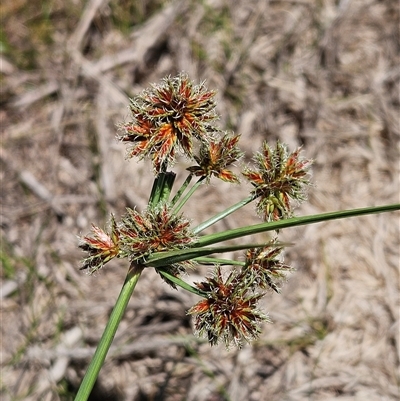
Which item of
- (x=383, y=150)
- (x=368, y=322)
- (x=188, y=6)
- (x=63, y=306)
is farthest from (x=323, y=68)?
(x=63, y=306)

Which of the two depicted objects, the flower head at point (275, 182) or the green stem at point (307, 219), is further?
the flower head at point (275, 182)

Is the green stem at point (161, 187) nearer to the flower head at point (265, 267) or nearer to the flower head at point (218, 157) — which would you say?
the flower head at point (218, 157)

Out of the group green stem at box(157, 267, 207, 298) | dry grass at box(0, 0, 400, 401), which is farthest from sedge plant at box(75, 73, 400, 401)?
dry grass at box(0, 0, 400, 401)

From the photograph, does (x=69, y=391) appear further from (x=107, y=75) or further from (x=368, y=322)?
(x=107, y=75)

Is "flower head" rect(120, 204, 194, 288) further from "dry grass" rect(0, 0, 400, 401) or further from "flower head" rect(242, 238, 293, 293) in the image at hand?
"dry grass" rect(0, 0, 400, 401)

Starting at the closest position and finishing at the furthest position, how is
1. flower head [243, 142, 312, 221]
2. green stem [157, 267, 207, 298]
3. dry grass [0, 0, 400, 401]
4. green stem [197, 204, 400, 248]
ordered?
1. green stem [197, 204, 400, 248]
2. green stem [157, 267, 207, 298]
3. flower head [243, 142, 312, 221]
4. dry grass [0, 0, 400, 401]

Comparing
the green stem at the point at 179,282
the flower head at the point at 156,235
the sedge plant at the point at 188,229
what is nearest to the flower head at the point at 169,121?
the sedge plant at the point at 188,229

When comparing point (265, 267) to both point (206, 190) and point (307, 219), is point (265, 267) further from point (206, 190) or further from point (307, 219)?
point (206, 190)
